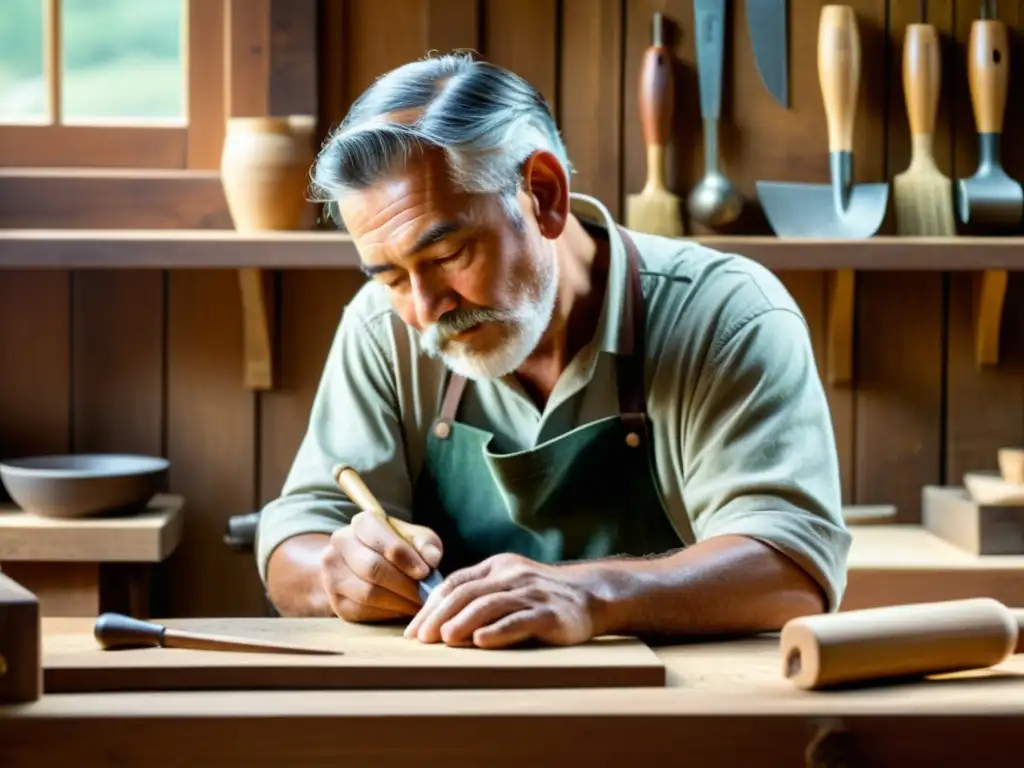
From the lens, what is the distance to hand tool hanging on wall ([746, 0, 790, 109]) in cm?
340

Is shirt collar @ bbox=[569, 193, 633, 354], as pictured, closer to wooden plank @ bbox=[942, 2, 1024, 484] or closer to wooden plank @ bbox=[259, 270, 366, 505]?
wooden plank @ bbox=[259, 270, 366, 505]

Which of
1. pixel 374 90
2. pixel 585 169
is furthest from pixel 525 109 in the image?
pixel 585 169

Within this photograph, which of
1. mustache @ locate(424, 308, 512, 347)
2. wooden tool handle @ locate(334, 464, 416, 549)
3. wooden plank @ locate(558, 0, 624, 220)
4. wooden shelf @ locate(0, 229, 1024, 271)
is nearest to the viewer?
wooden tool handle @ locate(334, 464, 416, 549)

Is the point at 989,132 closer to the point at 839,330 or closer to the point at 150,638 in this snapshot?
the point at 839,330

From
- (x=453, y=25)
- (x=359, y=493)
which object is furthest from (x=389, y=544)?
(x=453, y=25)

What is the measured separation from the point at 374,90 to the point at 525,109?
0.23 m

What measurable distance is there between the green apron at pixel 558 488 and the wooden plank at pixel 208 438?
1.08m

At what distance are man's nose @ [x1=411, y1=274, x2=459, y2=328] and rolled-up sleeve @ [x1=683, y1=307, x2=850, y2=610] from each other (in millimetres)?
430

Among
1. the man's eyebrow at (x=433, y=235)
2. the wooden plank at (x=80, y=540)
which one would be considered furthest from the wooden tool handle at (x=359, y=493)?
the wooden plank at (x=80, y=540)

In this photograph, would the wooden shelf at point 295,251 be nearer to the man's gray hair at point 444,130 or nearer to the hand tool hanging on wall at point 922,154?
the hand tool hanging on wall at point 922,154

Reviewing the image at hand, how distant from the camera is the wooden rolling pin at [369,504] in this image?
1890 mm

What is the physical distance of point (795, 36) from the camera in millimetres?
3459

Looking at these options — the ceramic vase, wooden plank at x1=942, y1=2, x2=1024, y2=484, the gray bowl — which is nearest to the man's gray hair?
the ceramic vase

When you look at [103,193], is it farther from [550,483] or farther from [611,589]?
[611,589]
